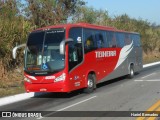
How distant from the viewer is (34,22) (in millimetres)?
28422

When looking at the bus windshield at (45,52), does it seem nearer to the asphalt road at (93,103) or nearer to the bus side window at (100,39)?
the asphalt road at (93,103)

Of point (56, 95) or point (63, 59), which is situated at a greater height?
point (63, 59)

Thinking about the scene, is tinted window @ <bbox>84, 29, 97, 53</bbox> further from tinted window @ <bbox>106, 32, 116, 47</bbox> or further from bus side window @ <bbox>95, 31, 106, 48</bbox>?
tinted window @ <bbox>106, 32, 116, 47</bbox>

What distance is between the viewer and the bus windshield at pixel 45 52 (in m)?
14.5

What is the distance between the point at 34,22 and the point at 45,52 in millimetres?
14181

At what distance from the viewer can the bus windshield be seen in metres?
14.5

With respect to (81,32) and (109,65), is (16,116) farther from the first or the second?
(109,65)

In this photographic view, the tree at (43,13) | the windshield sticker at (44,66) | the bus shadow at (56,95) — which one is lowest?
the bus shadow at (56,95)

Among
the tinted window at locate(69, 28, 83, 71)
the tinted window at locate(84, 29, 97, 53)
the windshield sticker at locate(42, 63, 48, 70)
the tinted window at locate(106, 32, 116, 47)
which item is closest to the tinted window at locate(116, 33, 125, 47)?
the tinted window at locate(106, 32, 116, 47)

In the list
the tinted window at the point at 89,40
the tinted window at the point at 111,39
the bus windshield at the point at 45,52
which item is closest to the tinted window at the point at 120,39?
the tinted window at the point at 111,39

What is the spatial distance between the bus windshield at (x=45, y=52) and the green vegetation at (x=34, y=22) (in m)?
2.27

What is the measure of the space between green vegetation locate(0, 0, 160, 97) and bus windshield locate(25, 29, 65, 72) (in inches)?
89.2

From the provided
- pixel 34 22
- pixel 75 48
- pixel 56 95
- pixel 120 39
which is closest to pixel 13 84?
pixel 56 95

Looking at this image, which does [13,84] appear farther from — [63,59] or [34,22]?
[34,22]
